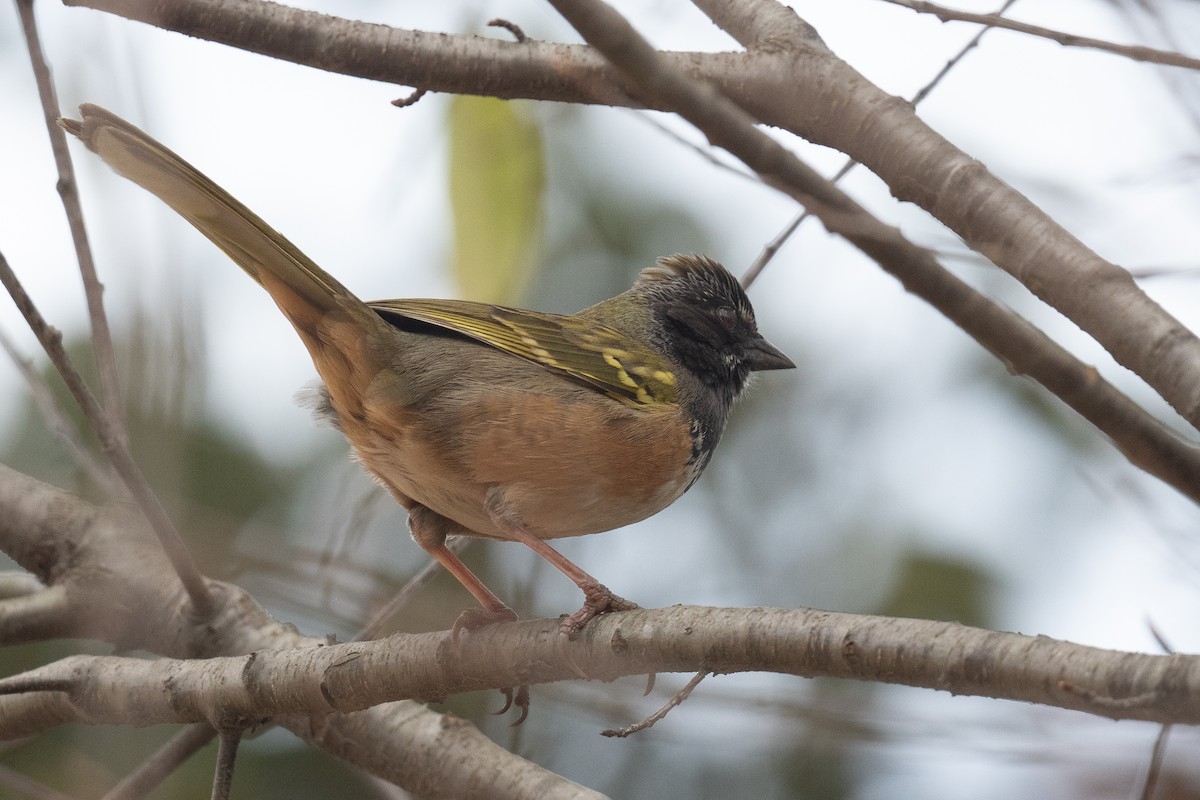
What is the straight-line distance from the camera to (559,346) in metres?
4.21

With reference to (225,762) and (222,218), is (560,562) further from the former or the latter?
(222,218)

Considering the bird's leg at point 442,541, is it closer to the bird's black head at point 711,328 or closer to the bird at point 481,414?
the bird at point 481,414

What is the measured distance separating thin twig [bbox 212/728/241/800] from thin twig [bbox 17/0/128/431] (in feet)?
2.83

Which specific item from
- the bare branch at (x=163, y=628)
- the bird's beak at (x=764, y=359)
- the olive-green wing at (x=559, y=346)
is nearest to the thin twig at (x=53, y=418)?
the bare branch at (x=163, y=628)

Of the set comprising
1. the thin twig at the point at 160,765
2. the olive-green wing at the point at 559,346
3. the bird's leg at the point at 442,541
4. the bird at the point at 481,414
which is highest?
the olive-green wing at the point at 559,346

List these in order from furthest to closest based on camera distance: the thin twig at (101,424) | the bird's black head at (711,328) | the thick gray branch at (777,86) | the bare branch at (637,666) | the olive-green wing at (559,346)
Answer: the bird's black head at (711,328)
the olive-green wing at (559,346)
the thin twig at (101,424)
the thick gray branch at (777,86)
the bare branch at (637,666)

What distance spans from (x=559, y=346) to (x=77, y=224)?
174 cm

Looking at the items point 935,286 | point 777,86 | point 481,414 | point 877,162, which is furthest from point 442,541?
point 935,286

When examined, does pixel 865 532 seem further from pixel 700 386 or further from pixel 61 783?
pixel 61 783

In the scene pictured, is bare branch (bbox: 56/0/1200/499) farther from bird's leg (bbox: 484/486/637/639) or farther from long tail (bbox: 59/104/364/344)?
bird's leg (bbox: 484/486/637/639)

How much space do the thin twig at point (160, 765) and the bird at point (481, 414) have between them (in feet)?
3.10

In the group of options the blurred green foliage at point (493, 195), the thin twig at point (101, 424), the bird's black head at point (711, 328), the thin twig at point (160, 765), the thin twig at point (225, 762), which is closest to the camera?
the thin twig at point (101, 424)

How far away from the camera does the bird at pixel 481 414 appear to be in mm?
3684

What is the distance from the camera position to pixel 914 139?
2656 millimetres
